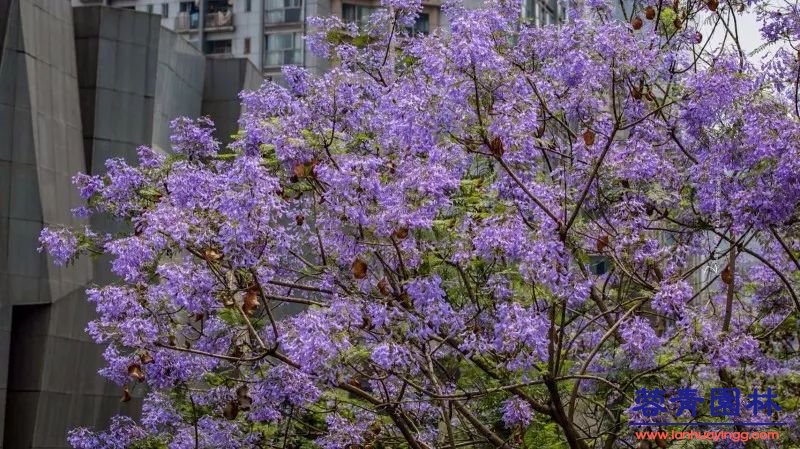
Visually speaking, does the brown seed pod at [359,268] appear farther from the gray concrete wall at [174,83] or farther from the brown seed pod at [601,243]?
the gray concrete wall at [174,83]

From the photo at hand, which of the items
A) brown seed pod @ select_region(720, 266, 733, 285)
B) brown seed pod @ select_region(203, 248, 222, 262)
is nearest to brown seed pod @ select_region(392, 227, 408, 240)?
brown seed pod @ select_region(203, 248, 222, 262)

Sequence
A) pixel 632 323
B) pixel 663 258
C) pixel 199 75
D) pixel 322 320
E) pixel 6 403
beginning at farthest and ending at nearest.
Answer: pixel 199 75, pixel 6 403, pixel 663 258, pixel 632 323, pixel 322 320

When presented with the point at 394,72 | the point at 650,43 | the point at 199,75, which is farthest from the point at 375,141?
the point at 199,75

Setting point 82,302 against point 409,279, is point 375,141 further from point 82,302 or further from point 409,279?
point 82,302

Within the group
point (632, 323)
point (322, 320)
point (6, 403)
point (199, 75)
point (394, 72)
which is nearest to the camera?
point (322, 320)

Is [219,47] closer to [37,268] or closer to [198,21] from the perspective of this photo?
[198,21]

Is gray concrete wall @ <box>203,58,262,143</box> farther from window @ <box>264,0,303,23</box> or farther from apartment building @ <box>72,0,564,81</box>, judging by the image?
window @ <box>264,0,303,23</box>

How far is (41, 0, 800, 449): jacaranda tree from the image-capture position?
985 cm

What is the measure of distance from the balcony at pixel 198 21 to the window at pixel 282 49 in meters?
1.77

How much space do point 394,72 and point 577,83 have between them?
2.21 meters

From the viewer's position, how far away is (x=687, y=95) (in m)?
11.1

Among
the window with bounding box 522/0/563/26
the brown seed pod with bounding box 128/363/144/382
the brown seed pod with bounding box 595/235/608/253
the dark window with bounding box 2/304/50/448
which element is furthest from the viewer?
the window with bounding box 522/0/563/26

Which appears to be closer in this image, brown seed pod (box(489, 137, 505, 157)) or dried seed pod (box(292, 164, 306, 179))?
brown seed pod (box(489, 137, 505, 157))

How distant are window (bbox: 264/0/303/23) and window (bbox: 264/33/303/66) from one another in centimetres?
45
